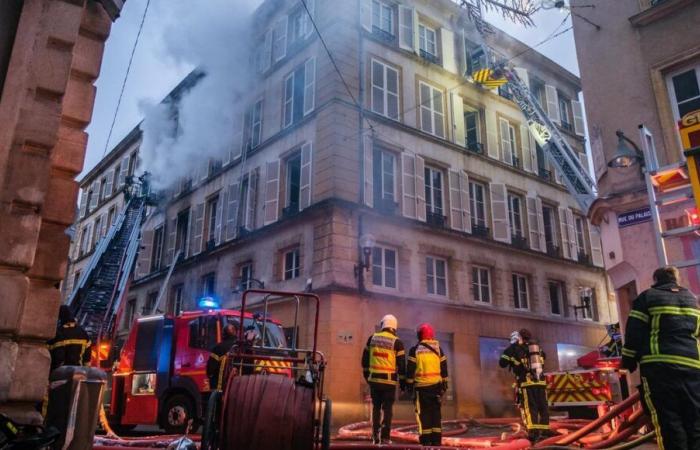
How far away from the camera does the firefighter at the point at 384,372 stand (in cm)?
722

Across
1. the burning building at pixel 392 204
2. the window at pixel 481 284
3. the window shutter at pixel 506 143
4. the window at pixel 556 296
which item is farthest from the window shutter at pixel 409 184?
the window at pixel 556 296

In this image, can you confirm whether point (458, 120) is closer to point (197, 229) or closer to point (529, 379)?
point (197, 229)

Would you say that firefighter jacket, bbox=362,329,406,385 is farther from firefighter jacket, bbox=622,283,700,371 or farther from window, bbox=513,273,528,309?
window, bbox=513,273,528,309

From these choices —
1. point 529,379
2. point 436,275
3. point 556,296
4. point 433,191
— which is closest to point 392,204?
point 433,191

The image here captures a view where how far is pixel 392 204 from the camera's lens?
17.6m

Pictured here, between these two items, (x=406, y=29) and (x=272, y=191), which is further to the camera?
(x=406, y=29)

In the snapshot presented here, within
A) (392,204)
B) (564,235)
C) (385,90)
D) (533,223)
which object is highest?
(385,90)

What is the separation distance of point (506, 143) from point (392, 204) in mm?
7544

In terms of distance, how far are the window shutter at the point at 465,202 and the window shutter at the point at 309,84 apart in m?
6.21

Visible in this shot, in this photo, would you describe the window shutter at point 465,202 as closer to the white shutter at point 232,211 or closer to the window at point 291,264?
the window at point 291,264

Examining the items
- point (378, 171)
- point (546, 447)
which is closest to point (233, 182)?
point (378, 171)

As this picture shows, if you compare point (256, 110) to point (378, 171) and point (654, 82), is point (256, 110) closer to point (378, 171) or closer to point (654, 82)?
point (378, 171)

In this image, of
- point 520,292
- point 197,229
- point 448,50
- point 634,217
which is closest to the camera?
point 634,217

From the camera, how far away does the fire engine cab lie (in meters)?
9.89
